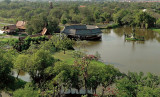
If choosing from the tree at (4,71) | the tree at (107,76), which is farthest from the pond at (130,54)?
the tree at (107,76)

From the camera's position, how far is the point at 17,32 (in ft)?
132

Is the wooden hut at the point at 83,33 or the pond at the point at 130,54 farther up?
the wooden hut at the point at 83,33

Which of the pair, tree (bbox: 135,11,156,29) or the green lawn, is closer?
the green lawn

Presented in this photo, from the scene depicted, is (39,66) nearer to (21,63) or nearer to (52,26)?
(21,63)

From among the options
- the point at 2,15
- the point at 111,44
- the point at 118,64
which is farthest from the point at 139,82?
the point at 2,15

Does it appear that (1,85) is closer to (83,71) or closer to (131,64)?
(83,71)

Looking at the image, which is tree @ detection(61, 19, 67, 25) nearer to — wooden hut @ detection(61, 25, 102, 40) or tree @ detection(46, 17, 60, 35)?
tree @ detection(46, 17, 60, 35)

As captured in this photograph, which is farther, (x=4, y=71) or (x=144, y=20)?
(x=144, y=20)

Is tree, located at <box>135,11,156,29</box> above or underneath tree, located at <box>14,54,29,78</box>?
above

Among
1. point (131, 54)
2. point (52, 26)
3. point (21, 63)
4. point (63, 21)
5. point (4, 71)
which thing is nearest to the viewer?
point (4, 71)

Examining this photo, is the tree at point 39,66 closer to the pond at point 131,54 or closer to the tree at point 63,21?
the pond at point 131,54

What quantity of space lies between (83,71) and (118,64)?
912 cm

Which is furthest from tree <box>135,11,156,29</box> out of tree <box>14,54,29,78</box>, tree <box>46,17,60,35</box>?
tree <box>14,54,29,78</box>

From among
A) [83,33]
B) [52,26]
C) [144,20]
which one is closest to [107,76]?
[83,33]
